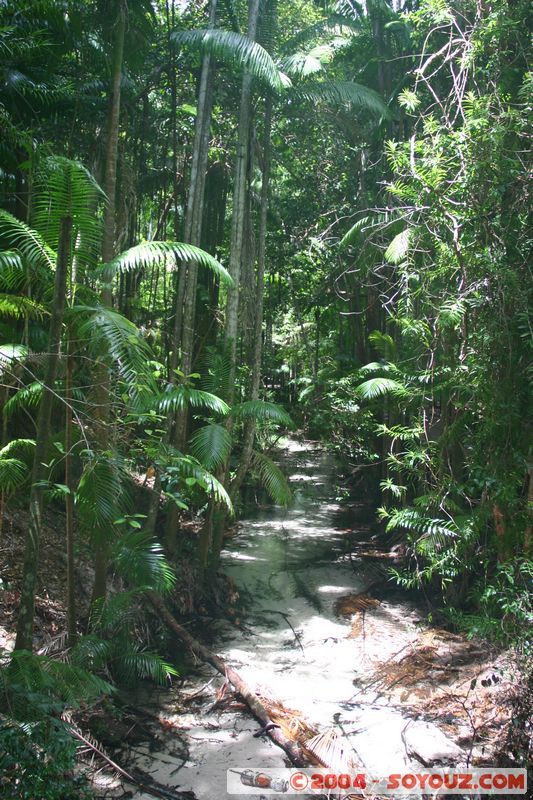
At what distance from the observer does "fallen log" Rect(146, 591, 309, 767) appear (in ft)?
17.0

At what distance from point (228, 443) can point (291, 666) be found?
8.20ft

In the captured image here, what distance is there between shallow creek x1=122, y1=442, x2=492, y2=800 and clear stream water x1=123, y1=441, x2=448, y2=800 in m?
0.01

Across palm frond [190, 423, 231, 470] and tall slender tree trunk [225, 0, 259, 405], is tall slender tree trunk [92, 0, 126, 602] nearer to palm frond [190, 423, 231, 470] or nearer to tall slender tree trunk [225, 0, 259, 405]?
palm frond [190, 423, 231, 470]

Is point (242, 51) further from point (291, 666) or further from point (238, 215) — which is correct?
point (291, 666)

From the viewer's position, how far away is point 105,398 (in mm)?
5512

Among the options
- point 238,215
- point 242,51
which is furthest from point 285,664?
point 242,51

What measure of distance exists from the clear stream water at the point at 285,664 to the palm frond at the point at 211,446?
84.7 inches

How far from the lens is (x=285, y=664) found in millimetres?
6973

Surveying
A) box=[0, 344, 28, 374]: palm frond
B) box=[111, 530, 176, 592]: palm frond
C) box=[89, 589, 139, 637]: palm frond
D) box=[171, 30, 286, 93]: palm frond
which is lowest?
box=[89, 589, 139, 637]: palm frond

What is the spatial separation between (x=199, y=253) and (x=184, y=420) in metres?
2.88

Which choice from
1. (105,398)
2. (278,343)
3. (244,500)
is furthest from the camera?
(278,343)

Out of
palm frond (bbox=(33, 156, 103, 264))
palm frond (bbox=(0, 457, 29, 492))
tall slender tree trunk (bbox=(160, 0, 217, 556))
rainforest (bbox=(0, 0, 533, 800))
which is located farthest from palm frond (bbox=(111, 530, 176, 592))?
palm frond (bbox=(33, 156, 103, 264))

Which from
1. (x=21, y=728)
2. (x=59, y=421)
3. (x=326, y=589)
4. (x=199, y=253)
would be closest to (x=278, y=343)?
(x=326, y=589)

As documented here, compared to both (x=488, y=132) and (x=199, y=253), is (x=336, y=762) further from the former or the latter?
(x=488, y=132)
